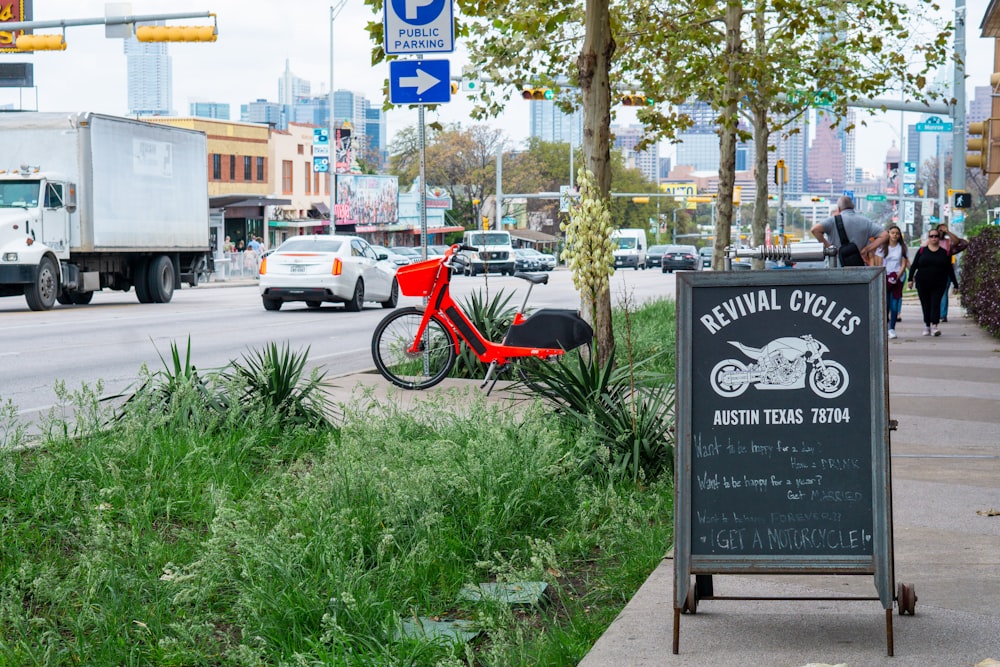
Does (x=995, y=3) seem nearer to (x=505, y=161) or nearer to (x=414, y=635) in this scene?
(x=414, y=635)

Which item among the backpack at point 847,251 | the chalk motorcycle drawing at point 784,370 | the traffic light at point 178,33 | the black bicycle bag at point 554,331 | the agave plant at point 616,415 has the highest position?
the traffic light at point 178,33

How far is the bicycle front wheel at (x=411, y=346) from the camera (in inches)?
465

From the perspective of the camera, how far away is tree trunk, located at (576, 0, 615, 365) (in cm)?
1243

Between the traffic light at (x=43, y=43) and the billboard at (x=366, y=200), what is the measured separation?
156 feet

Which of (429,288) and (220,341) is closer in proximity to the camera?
(429,288)

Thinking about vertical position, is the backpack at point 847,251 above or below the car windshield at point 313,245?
below

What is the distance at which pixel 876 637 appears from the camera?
4.60 metres

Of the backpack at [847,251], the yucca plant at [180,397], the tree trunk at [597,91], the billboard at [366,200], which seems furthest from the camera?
the billboard at [366,200]

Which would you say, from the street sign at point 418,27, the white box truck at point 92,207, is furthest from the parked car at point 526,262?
the street sign at point 418,27

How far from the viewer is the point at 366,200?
82000 millimetres

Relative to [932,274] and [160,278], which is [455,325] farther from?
[160,278]

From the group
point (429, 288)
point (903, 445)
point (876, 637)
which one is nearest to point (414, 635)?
point (876, 637)

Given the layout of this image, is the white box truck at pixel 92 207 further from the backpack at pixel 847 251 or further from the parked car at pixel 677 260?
the parked car at pixel 677 260

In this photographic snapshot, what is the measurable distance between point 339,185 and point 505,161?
24183mm
